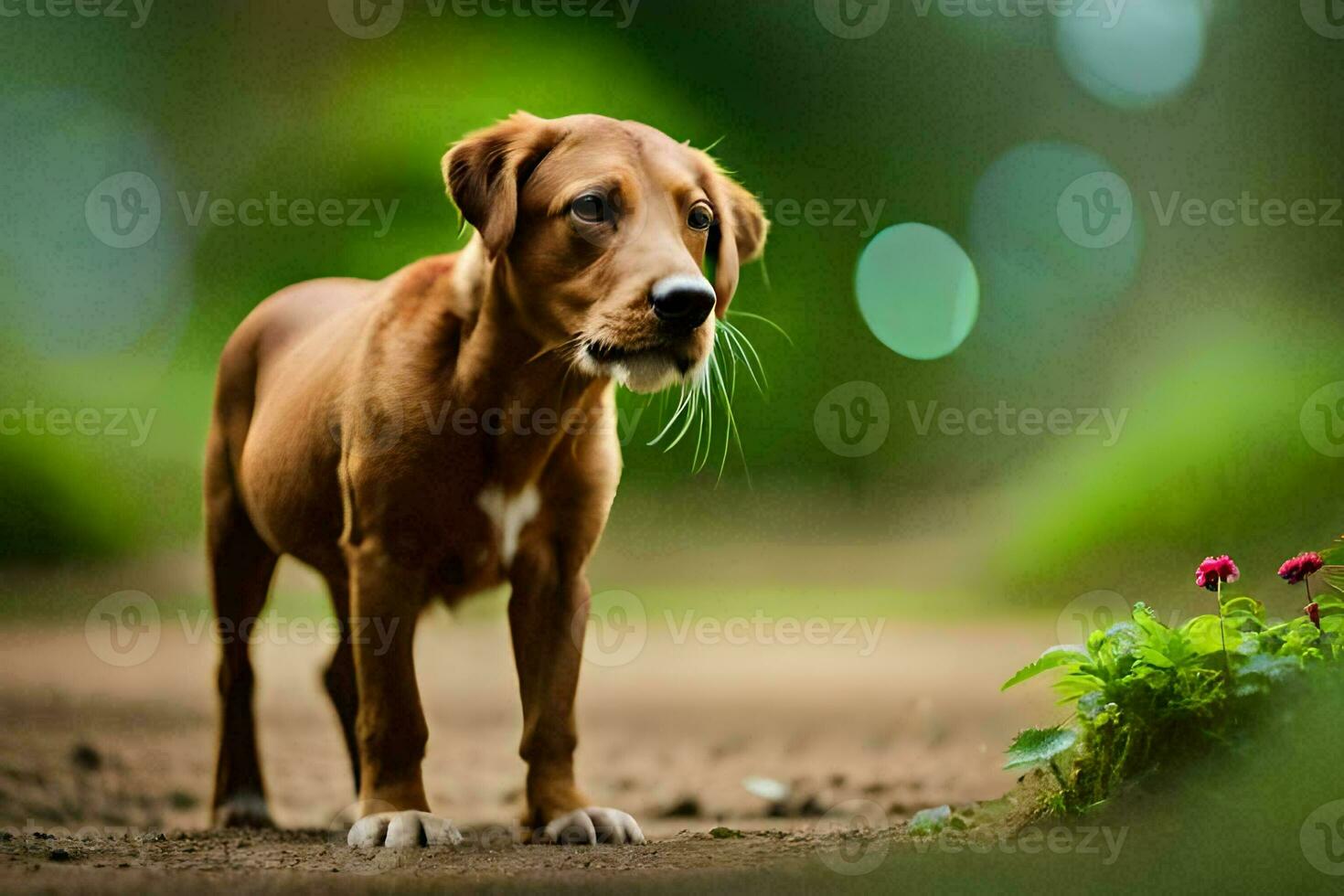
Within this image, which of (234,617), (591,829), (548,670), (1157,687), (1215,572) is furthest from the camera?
(234,617)

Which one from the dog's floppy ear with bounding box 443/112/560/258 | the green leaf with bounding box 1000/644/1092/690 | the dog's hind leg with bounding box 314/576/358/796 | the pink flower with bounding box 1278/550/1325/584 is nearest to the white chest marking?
the dog's floppy ear with bounding box 443/112/560/258

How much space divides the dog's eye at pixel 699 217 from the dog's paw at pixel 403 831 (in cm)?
159

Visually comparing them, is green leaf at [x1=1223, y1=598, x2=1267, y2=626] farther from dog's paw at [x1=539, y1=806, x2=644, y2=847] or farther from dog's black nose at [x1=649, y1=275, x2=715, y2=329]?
dog's paw at [x1=539, y1=806, x2=644, y2=847]

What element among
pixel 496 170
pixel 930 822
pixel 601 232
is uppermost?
pixel 496 170

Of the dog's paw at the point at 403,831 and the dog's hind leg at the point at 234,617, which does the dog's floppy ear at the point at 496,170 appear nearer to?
the dog's paw at the point at 403,831

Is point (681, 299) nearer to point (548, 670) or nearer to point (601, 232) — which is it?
point (601, 232)

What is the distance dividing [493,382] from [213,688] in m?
1.73

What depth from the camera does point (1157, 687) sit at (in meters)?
2.78

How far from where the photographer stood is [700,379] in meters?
3.20

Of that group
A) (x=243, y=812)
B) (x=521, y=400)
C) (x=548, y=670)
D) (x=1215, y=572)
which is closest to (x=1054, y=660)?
(x=1215, y=572)

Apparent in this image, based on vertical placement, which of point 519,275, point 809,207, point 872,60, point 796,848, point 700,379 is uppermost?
point 872,60

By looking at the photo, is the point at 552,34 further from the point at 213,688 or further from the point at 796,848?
the point at 796,848

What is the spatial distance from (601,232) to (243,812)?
7.53ft

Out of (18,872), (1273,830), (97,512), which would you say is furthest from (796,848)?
(97,512)
